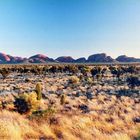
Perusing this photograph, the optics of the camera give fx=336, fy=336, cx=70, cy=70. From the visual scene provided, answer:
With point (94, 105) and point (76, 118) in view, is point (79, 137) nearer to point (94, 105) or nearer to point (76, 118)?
point (76, 118)

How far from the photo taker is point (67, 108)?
57.8ft

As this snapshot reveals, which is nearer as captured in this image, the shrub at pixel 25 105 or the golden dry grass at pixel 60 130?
the golden dry grass at pixel 60 130

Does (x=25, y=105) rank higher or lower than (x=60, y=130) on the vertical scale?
higher

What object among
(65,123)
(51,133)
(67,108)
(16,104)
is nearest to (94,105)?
(67,108)

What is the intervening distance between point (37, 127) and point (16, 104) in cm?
499

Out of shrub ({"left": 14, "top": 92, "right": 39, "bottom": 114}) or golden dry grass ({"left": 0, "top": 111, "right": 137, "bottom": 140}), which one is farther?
shrub ({"left": 14, "top": 92, "right": 39, "bottom": 114})

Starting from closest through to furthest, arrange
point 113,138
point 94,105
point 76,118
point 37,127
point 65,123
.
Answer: point 113,138 → point 37,127 → point 65,123 → point 76,118 → point 94,105

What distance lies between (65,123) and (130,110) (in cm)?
591

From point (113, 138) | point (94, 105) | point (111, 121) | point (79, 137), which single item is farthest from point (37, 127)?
point (94, 105)

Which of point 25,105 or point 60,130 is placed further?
point 25,105

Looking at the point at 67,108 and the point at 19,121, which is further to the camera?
the point at 67,108

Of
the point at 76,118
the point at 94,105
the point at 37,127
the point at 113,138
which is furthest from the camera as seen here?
the point at 94,105

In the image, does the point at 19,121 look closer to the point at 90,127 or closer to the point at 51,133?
the point at 51,133

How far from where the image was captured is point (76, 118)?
1312cm
